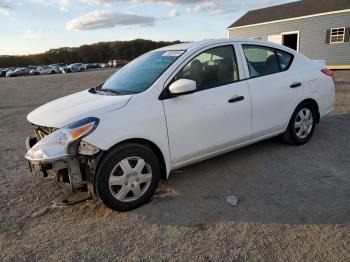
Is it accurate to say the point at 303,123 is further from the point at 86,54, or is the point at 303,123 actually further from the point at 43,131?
the point at 86,54

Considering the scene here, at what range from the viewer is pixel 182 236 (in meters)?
3.06

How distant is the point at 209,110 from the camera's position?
12.9ft

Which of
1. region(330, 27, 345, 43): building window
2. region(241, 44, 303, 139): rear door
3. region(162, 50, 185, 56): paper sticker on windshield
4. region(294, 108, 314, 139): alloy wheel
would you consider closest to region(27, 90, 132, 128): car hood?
region(162, 50, 185, 56): paper sticker on windshield

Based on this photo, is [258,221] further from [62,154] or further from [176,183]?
[62,154]

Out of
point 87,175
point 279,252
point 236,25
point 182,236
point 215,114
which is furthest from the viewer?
point 236,25

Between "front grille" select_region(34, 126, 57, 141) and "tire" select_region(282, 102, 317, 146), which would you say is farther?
"tire" select_region(282, 102, 317, 146)

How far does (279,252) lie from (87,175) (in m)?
1.98

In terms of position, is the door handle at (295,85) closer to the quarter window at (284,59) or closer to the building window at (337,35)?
the quarter window at (284,59)

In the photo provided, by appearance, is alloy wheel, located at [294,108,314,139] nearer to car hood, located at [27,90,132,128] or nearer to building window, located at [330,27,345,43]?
car hood, located at [27,90,132,128]

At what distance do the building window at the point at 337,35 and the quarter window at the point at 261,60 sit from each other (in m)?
18.0

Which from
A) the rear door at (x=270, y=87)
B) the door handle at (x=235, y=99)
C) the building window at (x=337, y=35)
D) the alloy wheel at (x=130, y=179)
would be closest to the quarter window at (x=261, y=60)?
the rear door at (x=270, y=87)

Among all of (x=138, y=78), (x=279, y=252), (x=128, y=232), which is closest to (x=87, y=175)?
(x=128, y=232)

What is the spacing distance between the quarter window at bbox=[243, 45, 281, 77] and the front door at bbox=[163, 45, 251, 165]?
29 centimetres

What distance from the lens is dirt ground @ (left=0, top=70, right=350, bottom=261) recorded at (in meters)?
2.84
